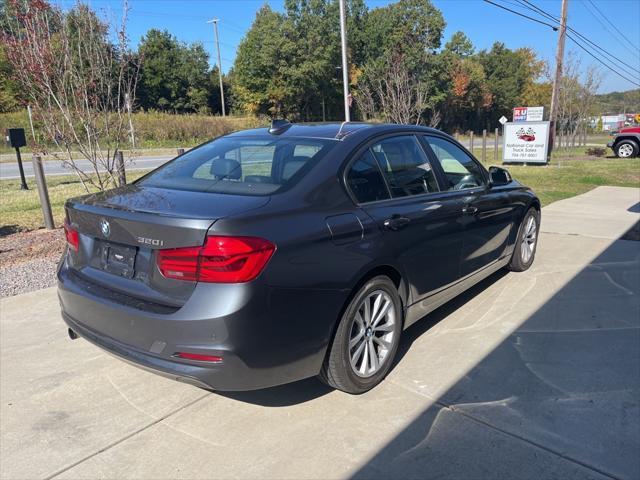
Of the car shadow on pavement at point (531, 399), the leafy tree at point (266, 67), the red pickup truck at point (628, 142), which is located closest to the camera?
the car shadow on pavement at point (531, 399)

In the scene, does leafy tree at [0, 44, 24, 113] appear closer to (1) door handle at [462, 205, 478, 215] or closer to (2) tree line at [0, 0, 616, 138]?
(1) door handle at [462, 205, 478, 215]

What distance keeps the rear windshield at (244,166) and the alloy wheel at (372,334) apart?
929 millimetres

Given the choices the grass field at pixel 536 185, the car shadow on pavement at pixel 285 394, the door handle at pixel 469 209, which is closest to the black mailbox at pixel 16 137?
the grass field at pixel 536 185

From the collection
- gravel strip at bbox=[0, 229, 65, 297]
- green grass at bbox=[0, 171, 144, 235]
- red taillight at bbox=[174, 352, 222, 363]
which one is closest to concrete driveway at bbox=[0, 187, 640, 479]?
red taillight at bbox=[174, 352, 222, 363]

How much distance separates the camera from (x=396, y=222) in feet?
10.8

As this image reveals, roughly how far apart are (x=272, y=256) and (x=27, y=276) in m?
4.39

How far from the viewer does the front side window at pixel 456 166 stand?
4.20 m

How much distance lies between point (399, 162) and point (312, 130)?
68cm

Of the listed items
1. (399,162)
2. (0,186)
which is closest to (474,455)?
(399,162)

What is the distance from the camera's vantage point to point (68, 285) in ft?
10.0

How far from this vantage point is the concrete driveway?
2.57 m

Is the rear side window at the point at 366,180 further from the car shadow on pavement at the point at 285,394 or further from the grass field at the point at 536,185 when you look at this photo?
the grass field at the point at 536,185

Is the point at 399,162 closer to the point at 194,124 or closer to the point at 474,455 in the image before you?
the point at 474,455

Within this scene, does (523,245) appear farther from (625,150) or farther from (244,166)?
(625,150)
